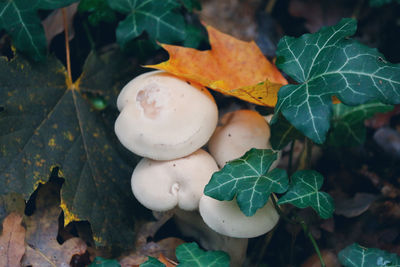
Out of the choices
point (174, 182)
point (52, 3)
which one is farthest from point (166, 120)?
point (52, 3)

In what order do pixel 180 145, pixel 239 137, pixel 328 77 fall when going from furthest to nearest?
1. pixel 239 137
2. pixel 180 145
3. pixel 328 77

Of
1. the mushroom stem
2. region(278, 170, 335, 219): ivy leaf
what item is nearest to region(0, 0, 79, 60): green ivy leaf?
the mushroom stem

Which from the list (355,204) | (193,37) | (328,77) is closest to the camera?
(328,77)

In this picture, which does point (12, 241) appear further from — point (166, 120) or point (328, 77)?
point (328, 77)

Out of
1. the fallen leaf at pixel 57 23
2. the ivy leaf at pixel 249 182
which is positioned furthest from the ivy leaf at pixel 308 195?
the fallen leaf at pixel 57 23

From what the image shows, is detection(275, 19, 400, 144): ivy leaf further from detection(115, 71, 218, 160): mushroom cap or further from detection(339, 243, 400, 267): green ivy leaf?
detection(339, 243, 400, 267): green ivy leaf

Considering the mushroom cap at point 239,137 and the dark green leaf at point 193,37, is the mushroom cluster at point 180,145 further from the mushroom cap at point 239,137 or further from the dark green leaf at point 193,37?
the dark green leaf at point 193,37

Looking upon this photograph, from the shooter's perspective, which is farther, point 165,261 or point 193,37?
point 193,37

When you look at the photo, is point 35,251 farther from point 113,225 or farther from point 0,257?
point 113,225
